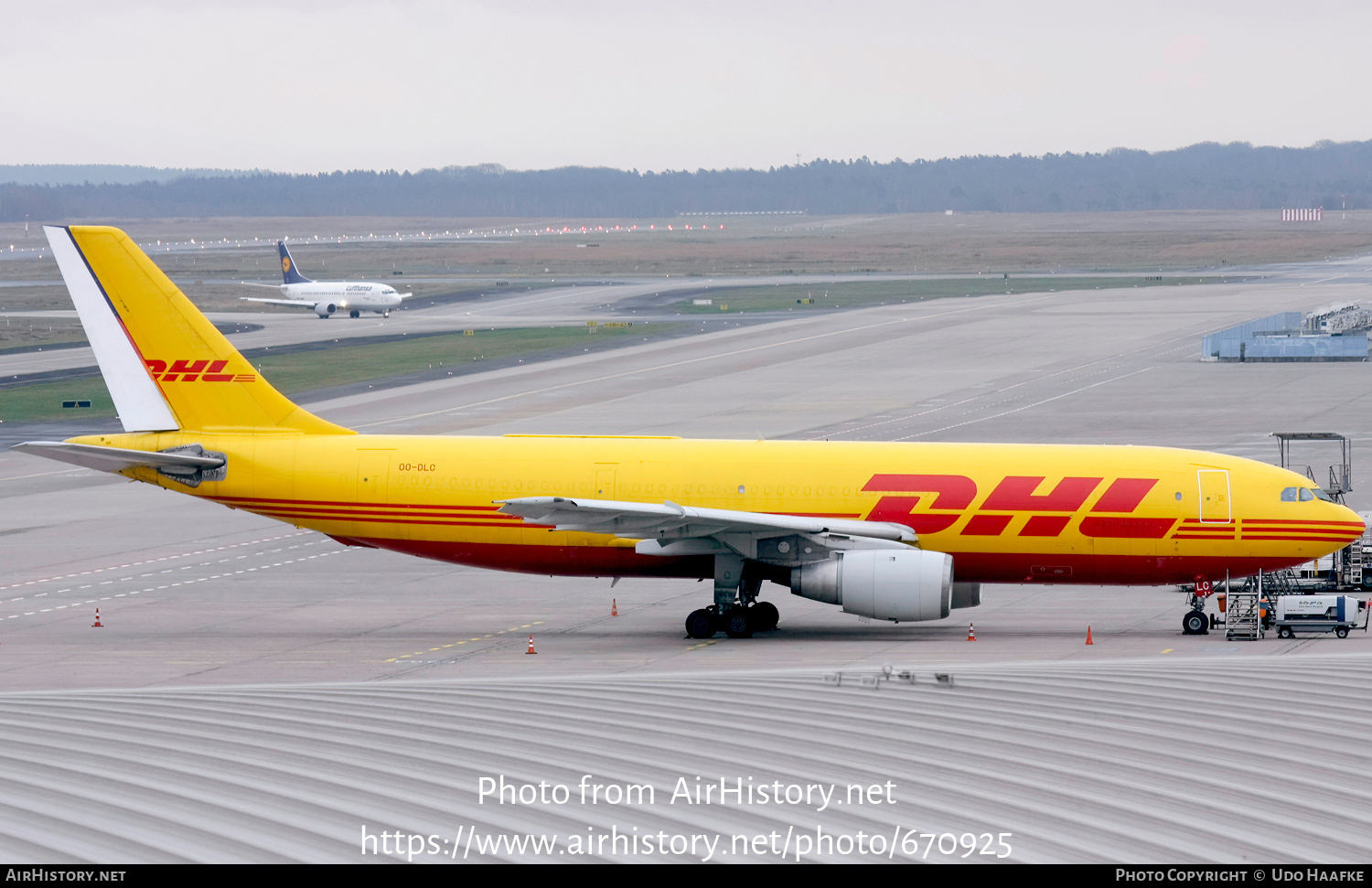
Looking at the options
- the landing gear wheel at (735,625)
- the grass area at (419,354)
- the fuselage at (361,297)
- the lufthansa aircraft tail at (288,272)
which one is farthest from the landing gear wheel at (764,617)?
the lufthansa aircraft tail at (288,272)

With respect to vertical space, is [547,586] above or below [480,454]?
below

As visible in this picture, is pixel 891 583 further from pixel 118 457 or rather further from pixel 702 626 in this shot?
pixel 118 457

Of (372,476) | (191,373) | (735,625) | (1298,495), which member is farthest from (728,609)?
(191,373)

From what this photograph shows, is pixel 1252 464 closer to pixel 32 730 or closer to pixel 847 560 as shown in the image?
pixel 847 560

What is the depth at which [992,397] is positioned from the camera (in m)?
82.1

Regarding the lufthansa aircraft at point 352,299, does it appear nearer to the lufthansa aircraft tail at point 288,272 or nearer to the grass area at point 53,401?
the lufthansa aircraft tail at point 288,272

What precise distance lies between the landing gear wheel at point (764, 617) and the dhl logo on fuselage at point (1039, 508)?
3.51 meters

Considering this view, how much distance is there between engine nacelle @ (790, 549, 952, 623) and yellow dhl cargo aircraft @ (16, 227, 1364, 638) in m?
0.04

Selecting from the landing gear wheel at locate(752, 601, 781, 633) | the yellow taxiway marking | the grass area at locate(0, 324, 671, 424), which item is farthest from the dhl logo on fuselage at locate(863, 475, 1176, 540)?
the grass area at locate(0, 324, 671, 424)

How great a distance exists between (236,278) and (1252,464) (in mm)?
173692

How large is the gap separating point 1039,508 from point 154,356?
2083 centimetres

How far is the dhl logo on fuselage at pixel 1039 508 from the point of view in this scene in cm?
3494

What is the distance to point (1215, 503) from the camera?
34.9 m
